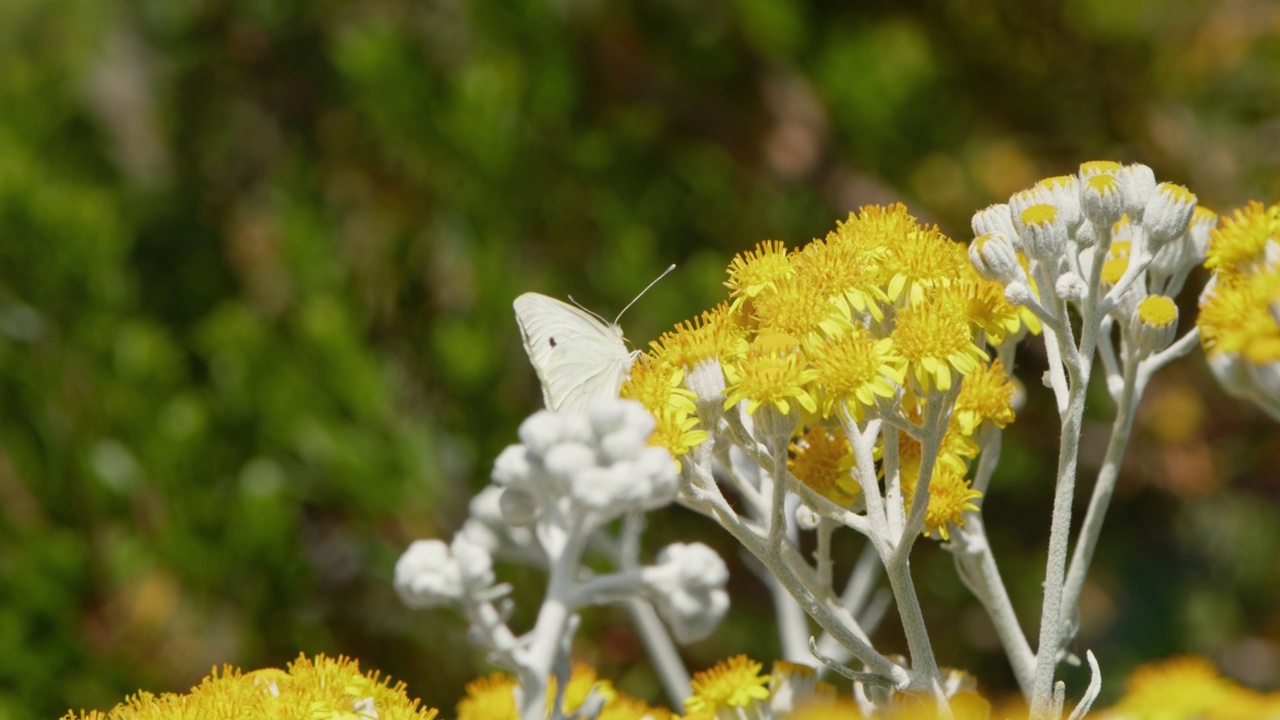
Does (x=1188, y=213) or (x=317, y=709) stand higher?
(x=1188, y=213)

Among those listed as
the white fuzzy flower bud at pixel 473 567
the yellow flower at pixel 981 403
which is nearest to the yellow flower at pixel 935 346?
the yellow flower at pixel 981 403

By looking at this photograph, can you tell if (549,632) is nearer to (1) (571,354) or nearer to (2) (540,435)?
(2) (540,435)

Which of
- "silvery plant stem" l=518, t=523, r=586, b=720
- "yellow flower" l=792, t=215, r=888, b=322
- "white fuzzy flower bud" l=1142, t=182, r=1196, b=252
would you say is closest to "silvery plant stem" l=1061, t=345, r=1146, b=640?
"white fuzzy flower bud" l=1142, t=182, r=1196, b=252

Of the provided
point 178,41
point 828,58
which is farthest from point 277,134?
point 828,58

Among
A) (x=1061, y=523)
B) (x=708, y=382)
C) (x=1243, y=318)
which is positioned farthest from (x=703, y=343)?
(x=1243, y=318)

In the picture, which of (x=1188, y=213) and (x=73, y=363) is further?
(x=73, y=363)

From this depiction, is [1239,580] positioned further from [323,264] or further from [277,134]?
[277,134]

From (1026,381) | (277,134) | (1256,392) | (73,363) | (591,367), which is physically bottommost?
(1256,392)
